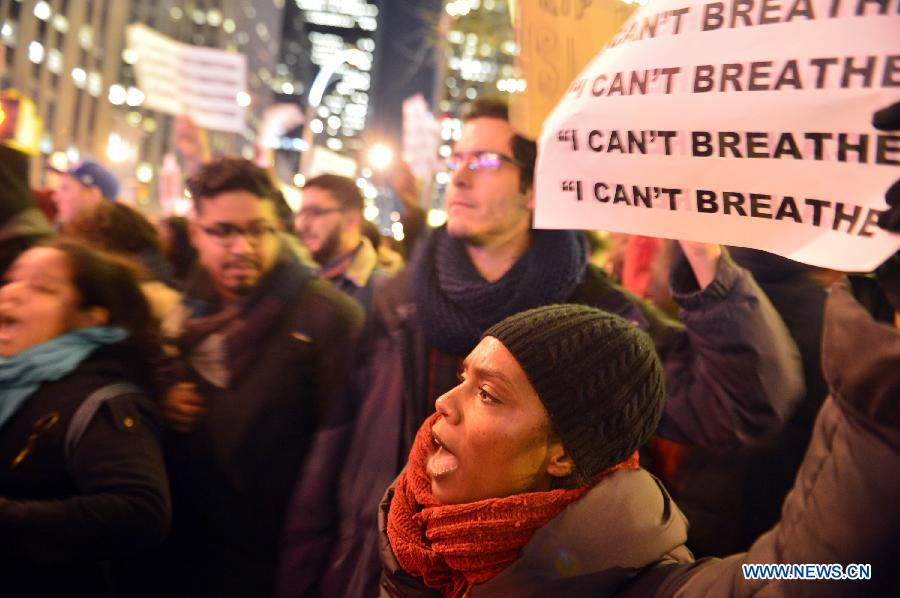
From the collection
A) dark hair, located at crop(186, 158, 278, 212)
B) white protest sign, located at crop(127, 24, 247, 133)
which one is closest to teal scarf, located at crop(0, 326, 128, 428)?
dark hair, located at crop(186, 158, 278, 212)

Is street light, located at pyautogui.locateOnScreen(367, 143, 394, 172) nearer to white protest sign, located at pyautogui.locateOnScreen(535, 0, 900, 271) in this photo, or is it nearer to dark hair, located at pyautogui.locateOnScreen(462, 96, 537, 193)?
dark hair, located at pyautogui.locateOnScreen(462, 96, 537, 193)

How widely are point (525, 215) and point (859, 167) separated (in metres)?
1.62

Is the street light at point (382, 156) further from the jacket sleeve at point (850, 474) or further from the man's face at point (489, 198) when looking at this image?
the jacket sleeve at point (850, 474)

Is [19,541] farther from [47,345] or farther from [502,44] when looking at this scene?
[502,44]

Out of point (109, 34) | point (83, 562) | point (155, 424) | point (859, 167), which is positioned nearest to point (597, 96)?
point (859, 167)

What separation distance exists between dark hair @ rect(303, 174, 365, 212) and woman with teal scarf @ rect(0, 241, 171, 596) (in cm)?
252

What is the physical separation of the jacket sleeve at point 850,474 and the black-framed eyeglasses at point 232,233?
2.63 meters

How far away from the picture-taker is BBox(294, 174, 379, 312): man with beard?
5055 millimetres

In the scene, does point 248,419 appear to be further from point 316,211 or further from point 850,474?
point 316,211

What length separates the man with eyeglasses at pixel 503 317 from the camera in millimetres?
2121

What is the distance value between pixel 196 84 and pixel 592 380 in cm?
695

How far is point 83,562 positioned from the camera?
2.43m

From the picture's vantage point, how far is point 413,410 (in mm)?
2693

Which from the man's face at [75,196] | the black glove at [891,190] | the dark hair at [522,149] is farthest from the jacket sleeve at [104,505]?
the man's face at [75,196]
